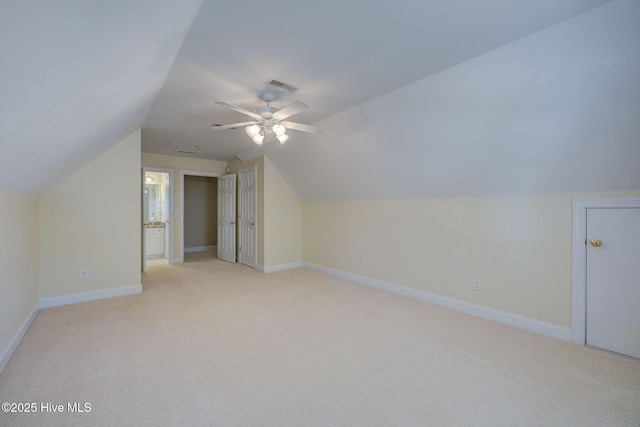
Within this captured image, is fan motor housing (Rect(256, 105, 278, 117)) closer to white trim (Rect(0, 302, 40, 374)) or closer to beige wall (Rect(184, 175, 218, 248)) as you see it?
white trim (Rect(0, 302, 40, 374))

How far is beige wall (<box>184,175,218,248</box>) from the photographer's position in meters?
8.48

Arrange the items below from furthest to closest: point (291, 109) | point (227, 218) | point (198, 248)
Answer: point (198, 248) → point (227, 218) → point (291, 109)

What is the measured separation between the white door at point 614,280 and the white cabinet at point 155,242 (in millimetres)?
7895

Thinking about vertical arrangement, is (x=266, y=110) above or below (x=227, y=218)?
above

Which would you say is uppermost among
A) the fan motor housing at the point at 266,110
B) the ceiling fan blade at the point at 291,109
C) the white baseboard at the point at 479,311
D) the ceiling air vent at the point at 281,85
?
the ceiling air vent at the point at 281,85

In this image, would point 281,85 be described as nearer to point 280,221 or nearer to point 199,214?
point 280,221

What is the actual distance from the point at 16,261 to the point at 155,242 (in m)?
4.53

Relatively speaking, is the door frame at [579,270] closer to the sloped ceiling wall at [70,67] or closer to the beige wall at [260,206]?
the sloped ceiling wall at [70,67]

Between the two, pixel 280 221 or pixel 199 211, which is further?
pixel 199 211

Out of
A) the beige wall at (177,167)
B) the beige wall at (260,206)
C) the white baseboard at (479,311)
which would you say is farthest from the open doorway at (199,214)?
the white baseboard at (479,311)

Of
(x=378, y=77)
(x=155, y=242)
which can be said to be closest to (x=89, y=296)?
(x=155, y=242)

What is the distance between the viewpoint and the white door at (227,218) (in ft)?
21.4

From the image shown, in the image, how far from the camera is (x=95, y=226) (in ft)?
13.0

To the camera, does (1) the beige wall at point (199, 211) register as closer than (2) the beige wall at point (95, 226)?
No
